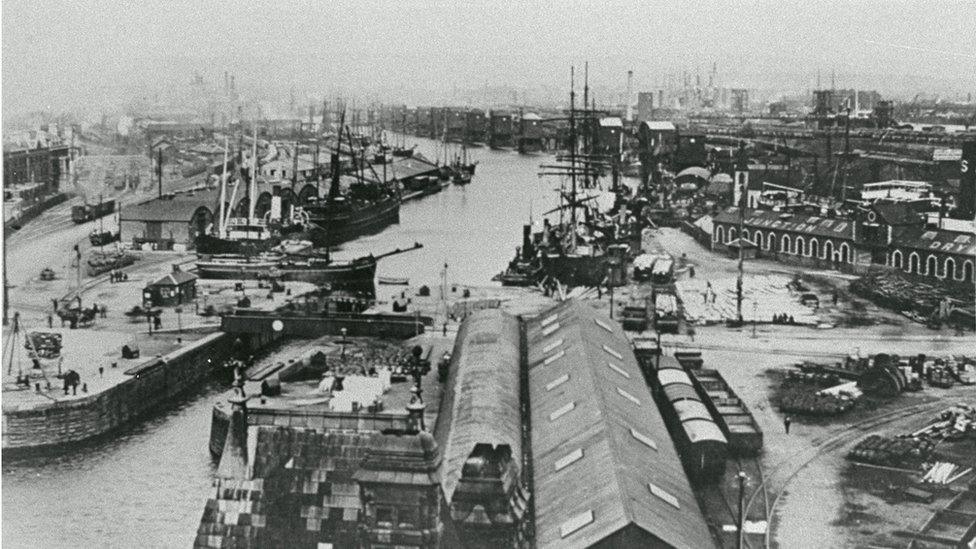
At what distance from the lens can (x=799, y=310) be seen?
1739 centimetres

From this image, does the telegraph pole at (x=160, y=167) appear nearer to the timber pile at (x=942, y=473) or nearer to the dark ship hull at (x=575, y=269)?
the dark ship hull at (x=575, y=269)

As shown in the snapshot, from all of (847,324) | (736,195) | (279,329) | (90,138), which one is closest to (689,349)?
(847,324)

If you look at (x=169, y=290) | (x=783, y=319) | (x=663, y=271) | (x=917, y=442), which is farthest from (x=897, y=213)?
(x=169, y=290)

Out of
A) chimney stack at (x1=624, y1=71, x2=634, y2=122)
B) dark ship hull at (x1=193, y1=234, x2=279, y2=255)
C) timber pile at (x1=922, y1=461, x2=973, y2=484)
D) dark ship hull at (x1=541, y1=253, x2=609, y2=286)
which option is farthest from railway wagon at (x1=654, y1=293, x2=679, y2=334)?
dark ship hull at (x1=193, y1=234, x2=279, y2=255)

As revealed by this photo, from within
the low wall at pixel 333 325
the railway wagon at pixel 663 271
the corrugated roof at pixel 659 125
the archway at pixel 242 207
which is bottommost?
the low wall at pixel 333 325

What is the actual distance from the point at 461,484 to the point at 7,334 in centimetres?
884

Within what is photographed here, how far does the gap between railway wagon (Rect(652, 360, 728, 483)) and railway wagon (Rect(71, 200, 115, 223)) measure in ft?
31.4

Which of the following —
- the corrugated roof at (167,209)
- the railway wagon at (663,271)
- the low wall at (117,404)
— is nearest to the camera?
the low wall at (117,404)

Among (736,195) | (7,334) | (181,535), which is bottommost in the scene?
(181,535)

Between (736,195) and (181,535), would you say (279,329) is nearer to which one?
(181,535)

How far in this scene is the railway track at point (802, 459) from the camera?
11.6 metres

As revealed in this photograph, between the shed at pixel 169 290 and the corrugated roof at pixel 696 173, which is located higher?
the corrugated roof at pixel 696 173

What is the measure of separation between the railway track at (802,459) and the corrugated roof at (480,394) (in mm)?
2890

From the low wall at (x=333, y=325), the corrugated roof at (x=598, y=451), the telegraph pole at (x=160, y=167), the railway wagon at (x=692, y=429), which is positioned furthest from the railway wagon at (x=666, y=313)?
the telegraph pole at (x=160, y=167)
